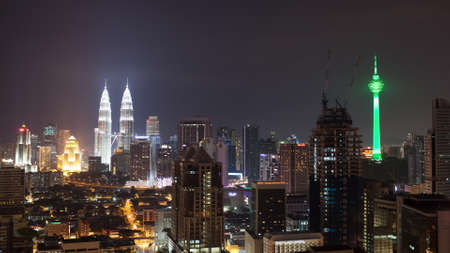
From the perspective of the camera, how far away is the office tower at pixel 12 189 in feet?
63.7

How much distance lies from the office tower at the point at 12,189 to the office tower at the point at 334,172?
473 inches

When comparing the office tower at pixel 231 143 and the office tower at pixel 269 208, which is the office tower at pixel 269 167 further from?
the office tower at pixel 269 208

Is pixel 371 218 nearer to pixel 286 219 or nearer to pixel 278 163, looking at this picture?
pixel 286 219

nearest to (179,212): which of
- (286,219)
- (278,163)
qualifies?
(286,219)

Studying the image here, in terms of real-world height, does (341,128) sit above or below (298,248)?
above

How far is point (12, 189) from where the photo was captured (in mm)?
19750

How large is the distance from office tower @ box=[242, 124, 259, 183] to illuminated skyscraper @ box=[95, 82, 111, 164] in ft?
44.2

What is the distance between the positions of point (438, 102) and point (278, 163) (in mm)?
10920

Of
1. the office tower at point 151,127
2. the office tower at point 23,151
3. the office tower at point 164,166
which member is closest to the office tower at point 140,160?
the office tower at point 164,166

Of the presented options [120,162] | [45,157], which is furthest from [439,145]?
[45,157]

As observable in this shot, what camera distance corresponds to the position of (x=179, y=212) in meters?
15.0

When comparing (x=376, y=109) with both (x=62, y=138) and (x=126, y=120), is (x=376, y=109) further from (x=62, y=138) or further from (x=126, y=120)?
(x=62, y=138)

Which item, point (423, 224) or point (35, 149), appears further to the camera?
point (35, 149)

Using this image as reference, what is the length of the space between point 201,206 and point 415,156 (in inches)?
402
